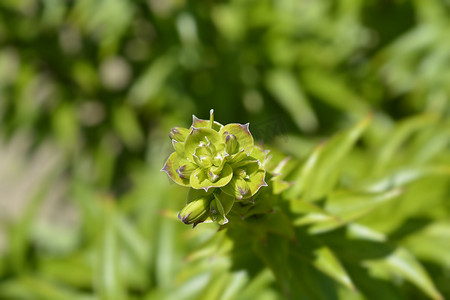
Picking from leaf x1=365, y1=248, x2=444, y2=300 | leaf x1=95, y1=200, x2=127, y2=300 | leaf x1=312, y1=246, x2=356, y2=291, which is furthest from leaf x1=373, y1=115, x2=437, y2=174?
leaf x1=95, y1=200, x2=127, y2=300

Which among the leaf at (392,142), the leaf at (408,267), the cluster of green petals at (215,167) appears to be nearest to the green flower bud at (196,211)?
the cluster of green petals at (215,167)

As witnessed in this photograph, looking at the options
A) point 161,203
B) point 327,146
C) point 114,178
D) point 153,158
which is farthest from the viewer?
point 114,178

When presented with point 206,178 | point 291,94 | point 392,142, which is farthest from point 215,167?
point 291,94

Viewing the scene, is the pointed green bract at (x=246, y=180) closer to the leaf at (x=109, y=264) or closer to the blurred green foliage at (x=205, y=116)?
the blurred green foliage at (x=205, y=116)

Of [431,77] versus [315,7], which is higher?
[315,7]

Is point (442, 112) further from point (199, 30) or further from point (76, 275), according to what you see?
point (76, 275)

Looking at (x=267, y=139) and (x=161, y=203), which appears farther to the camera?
(x=161, y=203)

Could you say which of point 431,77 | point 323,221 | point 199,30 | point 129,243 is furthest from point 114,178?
point 323,221

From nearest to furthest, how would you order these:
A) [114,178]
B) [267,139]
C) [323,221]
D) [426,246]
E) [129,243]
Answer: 1. [267,139]
2. [323,221]
3. [426,246]
4. [129,243]
5. [114,178]
